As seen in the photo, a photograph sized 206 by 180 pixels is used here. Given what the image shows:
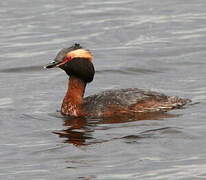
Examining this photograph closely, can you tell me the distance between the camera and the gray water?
14.9 metres

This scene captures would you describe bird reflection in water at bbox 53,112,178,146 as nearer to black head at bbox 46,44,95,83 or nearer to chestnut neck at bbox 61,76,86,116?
chestnut neck at bbox 61,76,86,116

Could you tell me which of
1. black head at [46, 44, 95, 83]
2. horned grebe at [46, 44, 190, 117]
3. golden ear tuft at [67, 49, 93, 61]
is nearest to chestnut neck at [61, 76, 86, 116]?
horned grebe at [46, 44, 190, 117]

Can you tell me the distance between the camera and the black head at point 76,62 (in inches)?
740

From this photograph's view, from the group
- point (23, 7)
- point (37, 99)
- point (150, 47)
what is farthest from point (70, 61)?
point (23, 7)

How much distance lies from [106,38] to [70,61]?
7298mm

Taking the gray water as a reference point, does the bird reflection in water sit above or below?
below

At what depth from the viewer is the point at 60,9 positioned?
29.2 metres

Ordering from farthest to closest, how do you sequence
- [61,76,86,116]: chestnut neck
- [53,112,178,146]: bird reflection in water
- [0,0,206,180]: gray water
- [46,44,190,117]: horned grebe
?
[61,76,86,116]: chestnut neck < [46,44,190,117]: horned grebe < [53,112,178,146]: bird reflection in water < [0,0,206,180]: gray water

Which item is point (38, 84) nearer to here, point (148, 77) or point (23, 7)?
point (148, 77)

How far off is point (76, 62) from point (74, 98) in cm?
69

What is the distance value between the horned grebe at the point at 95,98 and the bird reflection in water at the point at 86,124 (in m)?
0.15

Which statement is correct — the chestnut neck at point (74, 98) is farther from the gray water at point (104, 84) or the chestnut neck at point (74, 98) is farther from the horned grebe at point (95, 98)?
the gray water at point (104, 84)

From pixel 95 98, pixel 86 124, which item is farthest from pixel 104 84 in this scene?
pixel 86 124

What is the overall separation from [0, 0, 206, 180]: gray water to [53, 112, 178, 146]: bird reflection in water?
0.02 meters
